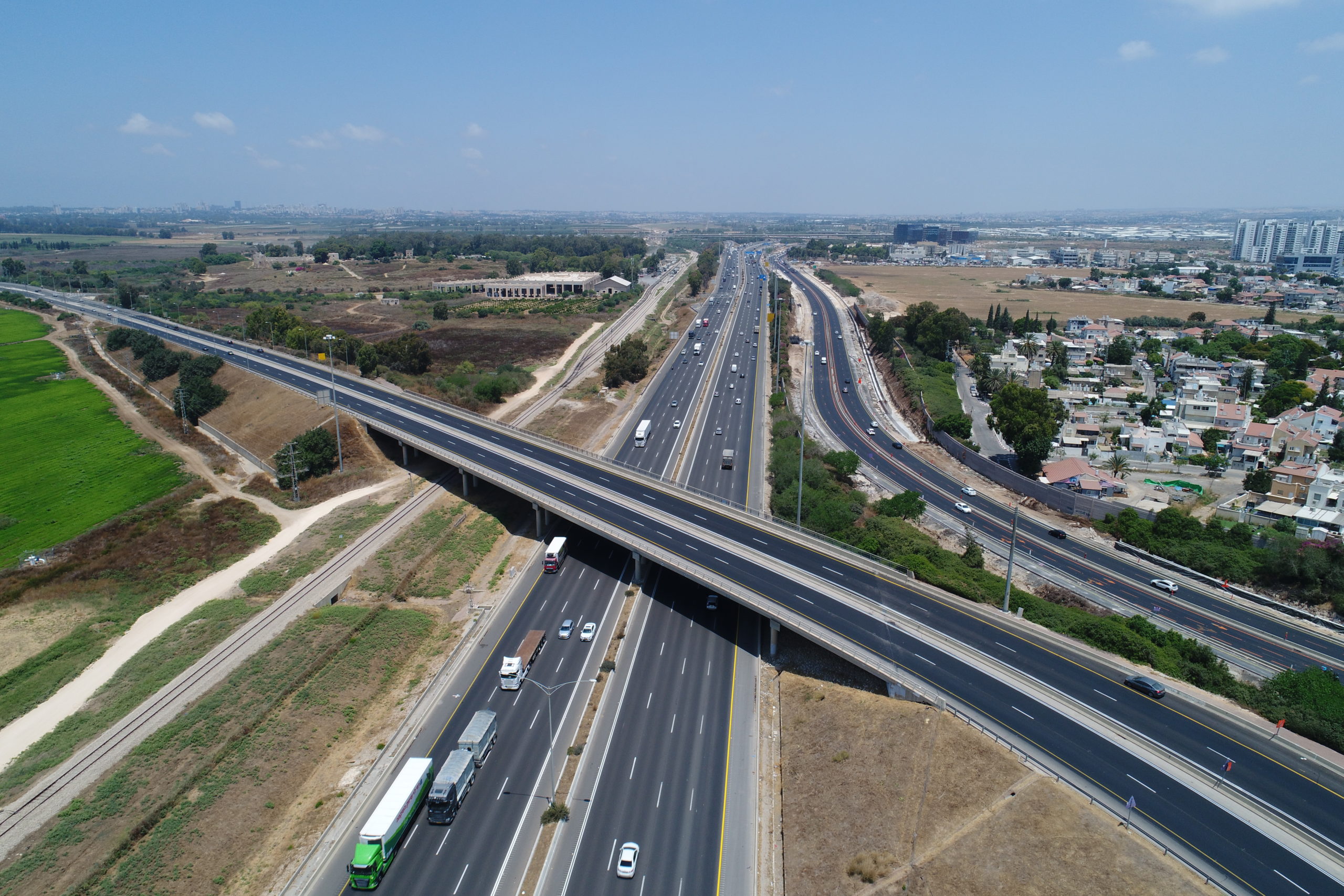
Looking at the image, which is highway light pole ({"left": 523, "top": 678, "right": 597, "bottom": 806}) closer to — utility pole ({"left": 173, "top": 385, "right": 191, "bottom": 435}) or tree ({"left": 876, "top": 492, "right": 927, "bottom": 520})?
tree ({"left": 876, "top": 492, "right": 927, "bottom": 520})

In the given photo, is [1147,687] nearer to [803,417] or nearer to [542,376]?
[803,417]

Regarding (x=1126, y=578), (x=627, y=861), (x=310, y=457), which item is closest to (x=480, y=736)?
(x=627, y=861)

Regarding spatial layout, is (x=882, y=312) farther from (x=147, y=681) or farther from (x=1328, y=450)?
(x=147, y=681)

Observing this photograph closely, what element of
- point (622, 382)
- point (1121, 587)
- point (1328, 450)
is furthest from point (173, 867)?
point (1328, 450)

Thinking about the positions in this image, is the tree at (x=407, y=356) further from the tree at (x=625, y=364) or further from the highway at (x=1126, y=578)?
the highway at (x=1126, y=578)

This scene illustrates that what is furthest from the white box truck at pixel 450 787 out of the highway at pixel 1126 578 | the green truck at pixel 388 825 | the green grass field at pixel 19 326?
the green grass field at pixel 19 326

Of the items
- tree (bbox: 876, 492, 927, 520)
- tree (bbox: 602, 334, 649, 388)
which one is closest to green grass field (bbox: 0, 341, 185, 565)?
tree (bbox: 602, 334, 649, 388)
